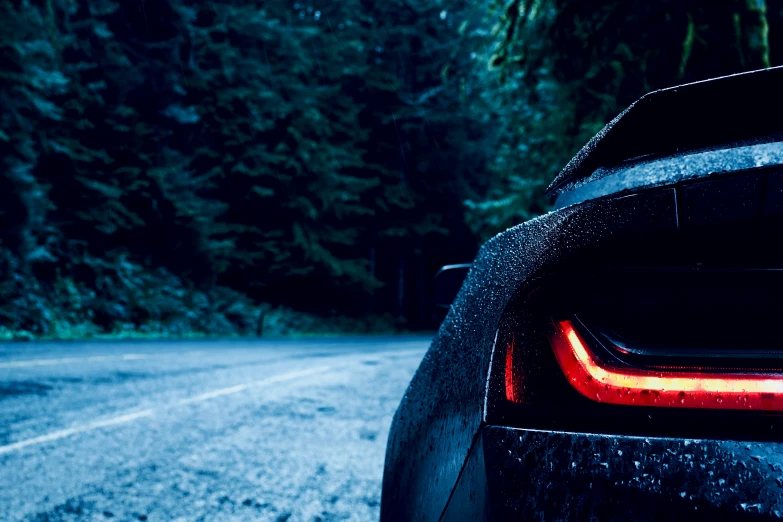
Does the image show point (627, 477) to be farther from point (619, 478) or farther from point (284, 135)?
point (284, 135)

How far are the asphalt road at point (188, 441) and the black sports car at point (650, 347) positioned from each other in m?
2.42

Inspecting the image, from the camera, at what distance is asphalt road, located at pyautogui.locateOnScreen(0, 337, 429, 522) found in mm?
3432

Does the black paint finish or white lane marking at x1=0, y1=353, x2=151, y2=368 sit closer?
the black paint finish

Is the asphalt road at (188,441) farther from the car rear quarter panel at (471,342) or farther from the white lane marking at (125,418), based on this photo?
the car rear quarter panel at (471,342)

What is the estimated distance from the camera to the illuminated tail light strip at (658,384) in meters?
0.98

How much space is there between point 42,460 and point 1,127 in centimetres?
1520

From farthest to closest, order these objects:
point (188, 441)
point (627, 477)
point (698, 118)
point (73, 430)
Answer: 1. point (73, 430)
2. point (188, 441)
3. point (698, 118)
4. point (627, 477)

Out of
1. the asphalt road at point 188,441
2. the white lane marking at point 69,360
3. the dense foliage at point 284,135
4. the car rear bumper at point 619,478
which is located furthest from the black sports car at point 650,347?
the white lane marking at point 69,360

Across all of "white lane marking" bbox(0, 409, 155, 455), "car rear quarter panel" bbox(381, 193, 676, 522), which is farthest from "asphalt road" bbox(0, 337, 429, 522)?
"car rear quarter panel" bbox(381, 193, 676, 522)

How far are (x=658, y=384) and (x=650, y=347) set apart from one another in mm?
65

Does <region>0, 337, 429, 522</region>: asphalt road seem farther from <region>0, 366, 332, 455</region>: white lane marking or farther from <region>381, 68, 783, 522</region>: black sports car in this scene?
<region>381, 68, 783, 522</region>: black sports car

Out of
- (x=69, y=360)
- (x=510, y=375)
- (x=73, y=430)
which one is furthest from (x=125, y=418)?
(x=510, y=375)

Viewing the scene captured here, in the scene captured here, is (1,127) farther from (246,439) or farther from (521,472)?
(521,472)

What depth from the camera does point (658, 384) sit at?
1.03 m
